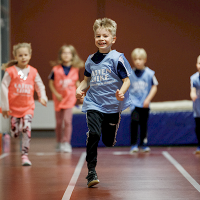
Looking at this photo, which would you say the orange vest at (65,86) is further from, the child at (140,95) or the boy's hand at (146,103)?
the boy's hand at (146,103)

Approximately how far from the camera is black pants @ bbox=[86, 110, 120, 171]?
134 inches

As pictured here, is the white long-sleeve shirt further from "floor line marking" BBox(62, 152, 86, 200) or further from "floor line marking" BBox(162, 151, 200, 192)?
"floor line marking" BBox(162, 151, 200, 192)

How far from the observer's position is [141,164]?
468 cm

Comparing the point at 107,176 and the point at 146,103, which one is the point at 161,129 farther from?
the point at 107,176

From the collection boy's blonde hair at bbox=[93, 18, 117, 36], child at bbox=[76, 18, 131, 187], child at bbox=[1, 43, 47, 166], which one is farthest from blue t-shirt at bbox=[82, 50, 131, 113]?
child at bbox=[1, 43, 47, 166]

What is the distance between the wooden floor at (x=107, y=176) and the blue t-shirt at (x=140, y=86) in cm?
77

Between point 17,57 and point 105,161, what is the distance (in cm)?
167

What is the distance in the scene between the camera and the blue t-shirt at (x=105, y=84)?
11.5ft

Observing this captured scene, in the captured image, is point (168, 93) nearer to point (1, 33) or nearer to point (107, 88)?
point (1, 33)

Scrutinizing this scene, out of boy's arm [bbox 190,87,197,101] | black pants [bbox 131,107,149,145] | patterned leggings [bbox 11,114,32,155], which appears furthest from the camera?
black pants [bbox 131,107,149,145]

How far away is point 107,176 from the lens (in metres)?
3.90

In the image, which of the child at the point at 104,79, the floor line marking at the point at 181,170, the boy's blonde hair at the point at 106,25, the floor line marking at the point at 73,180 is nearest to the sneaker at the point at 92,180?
the floor line marking at the point at 73,180

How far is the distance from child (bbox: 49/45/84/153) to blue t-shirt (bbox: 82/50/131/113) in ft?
8.81

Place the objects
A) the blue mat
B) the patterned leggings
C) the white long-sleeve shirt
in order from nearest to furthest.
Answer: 1. the white long-sleeve shirt
2. the patterned leggings
3. the blue mat
